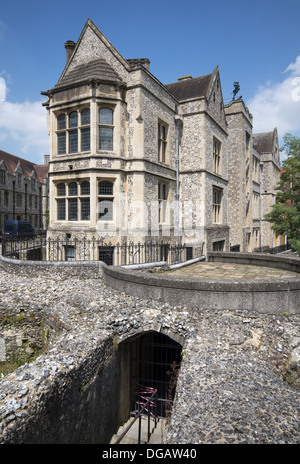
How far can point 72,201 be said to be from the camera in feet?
48.0

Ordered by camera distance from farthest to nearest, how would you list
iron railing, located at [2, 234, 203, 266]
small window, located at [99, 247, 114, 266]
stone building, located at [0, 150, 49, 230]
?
stone building, located at [0, 150, 49, 230] → small window, located at [99, 247, 114, 266] → iron railing, located at [2, 234, 203, 266]

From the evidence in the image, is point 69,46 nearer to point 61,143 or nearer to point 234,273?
point 61,143

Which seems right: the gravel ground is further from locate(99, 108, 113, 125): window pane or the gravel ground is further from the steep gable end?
the steep gable end

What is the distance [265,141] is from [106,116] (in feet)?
101

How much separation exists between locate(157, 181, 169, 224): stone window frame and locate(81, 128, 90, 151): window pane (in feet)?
15.0

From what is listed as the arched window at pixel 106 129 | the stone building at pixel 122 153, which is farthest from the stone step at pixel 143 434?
the arched window at pixel 106 129

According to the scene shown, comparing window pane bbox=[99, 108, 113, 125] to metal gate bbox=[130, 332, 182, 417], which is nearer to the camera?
metal gate bbox=[130, 332, 182, 417]

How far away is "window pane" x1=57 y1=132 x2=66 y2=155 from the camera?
14.9 m

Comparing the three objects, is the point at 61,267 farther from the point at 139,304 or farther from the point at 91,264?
the point at 139,304

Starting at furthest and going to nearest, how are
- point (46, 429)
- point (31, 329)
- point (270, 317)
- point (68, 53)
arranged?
point (68, 53), point (31, 329), point (270, 317), point (46, 429)

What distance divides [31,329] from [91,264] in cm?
305

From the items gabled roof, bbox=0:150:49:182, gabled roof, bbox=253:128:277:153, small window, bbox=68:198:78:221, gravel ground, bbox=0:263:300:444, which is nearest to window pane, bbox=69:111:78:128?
small window, bbox=68:198:78:221

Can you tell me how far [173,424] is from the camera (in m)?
3.71
